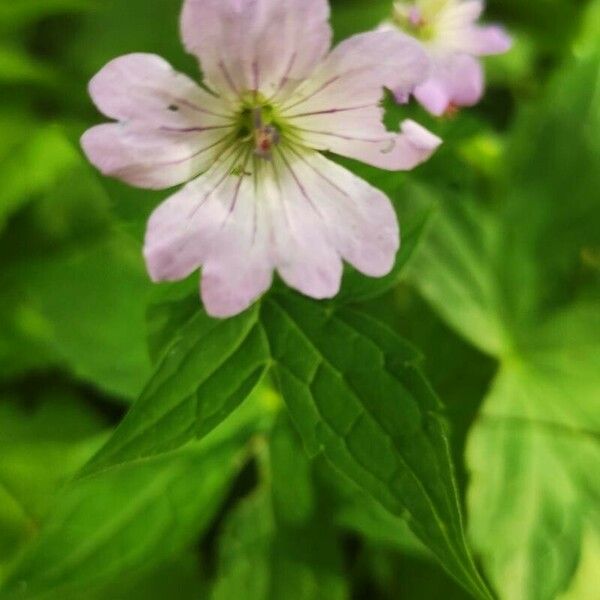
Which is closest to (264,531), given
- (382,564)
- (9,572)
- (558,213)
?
(382,564)

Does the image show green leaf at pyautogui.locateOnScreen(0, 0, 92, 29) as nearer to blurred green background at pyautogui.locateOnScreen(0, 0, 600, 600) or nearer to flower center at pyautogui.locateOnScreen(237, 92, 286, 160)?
blurred green background at pyautogui.locateOnScreen(0, 0, 600, 600)

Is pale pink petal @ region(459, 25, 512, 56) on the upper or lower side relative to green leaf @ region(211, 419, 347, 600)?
upper

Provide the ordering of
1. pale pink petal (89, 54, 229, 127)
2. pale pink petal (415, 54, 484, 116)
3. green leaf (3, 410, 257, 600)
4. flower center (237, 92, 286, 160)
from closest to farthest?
pale pink petal (89, 54, 229, 127)
flower center (237, 92, 286, 160)
pale pink petal (415, 54, 484, 116)
green leaf (3, 410, 257, 600)

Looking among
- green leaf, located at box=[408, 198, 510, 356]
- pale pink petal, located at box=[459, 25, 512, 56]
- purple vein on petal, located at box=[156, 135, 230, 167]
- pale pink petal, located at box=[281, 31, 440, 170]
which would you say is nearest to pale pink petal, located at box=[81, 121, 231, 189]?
purple vein on petal, located at box=[156, 135, 230, 167]

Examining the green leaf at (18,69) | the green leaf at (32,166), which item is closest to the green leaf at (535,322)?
the green leaf at (32,166)

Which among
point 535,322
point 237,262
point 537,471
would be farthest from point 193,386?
point 535,322

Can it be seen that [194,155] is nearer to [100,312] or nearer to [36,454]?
[100,312]

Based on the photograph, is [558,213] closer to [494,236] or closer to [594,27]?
[494,236]
